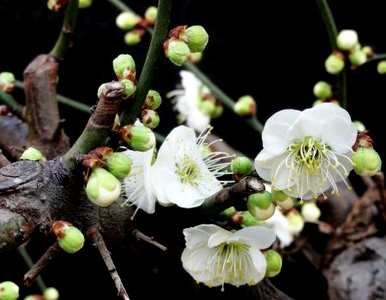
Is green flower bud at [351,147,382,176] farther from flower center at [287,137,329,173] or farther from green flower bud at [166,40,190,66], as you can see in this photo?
green flower bud at [166,40,190,66]

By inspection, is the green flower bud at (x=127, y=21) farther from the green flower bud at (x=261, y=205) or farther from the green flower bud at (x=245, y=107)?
the green flower bud at (x=261, y=205)

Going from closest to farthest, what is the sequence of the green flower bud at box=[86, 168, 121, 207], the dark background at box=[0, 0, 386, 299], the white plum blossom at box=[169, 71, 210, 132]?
the green flower bud at box=[86, 168, 121, 207], the white plum blossom at box=[169, 71, 210, 132], the dark background at box=[0, 0, 386, 299]

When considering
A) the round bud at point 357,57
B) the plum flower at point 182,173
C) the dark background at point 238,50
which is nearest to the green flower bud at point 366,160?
the plum flower at point 182,173

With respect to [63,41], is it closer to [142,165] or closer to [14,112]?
[14,112]

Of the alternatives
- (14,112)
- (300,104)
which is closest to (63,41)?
(14,112)

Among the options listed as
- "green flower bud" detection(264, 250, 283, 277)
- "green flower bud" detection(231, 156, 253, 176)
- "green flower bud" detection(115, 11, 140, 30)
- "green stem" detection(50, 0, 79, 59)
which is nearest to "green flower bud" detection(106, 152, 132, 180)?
Result: "green flower bud" detection(231, 156, 253, 176)
